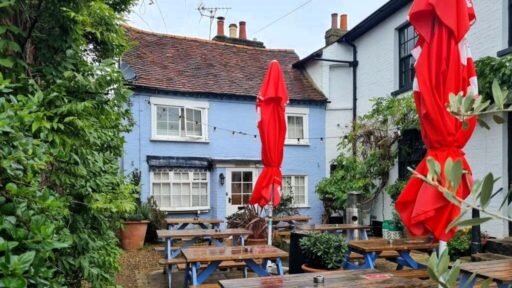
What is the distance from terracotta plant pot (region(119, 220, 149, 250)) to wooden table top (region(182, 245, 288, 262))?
4803mm

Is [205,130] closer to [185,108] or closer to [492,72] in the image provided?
[185,108]

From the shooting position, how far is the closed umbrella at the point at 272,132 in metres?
6.64

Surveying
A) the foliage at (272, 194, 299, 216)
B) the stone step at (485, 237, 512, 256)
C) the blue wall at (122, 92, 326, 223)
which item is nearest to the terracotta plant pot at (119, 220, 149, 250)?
the blue wall at (122, 92, 326, 223)

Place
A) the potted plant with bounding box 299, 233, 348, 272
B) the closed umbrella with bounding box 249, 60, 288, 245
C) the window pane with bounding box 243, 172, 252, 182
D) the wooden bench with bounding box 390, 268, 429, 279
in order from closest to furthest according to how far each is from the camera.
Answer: the wooden bench with bounding box 390, 268, 429, 279 → the potted plant with bounding box 299, 233, 348, 272 → the closed umbrella with bounding box 249, 60, 288, 245 → the window pane with bounding box 243, 172, 252, 182

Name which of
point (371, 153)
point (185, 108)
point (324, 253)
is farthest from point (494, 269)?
point (185, 108)

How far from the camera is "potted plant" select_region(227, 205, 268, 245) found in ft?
28.1

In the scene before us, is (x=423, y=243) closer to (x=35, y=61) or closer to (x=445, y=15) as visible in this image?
(x=445, y=15)

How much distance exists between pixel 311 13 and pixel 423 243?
444 inches

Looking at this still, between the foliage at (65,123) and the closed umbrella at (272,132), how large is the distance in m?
3.62

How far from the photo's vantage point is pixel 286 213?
38.5ft

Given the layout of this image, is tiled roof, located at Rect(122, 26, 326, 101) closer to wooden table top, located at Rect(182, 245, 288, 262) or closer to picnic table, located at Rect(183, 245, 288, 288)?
wooden table top, located at Rect(182, 245, 288, 262)

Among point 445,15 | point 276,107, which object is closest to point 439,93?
point 445,15

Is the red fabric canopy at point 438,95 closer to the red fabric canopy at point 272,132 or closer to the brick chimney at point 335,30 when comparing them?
the red fabric canopy at point 272,132

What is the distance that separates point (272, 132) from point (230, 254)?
2477 mm
